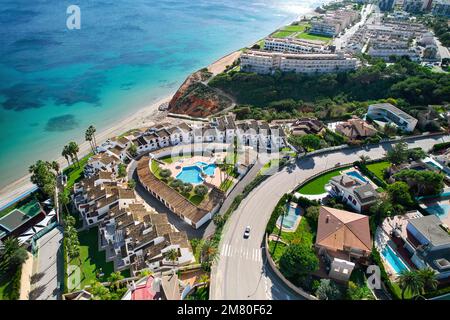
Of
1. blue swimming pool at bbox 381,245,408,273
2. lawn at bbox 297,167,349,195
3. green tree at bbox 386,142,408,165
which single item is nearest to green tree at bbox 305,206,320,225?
lawn at bbox 297,167,349,195

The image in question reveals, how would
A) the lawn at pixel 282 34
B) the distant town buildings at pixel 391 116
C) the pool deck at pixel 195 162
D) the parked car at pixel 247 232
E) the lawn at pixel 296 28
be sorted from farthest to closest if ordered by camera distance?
1. the lawn at pixel 296 28
2. the lawn at pixel 282 34
3. the distant town buildings at pixel 391 116
4. the pool deck at pixel 195 162
5. the parked car at pixel 247 232

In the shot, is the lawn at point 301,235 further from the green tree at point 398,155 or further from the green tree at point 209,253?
the green tree at point 398,155


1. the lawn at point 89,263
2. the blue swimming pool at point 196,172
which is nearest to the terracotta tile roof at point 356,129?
the blue swimming pool at point 196,172

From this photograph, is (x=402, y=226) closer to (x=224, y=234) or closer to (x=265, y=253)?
(x=265, y=253)

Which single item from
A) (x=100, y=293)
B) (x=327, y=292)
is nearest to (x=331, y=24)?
(x=327, y=292)

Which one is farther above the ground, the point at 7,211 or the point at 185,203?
the point at 185,203

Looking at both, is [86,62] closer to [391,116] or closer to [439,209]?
[391,116]
